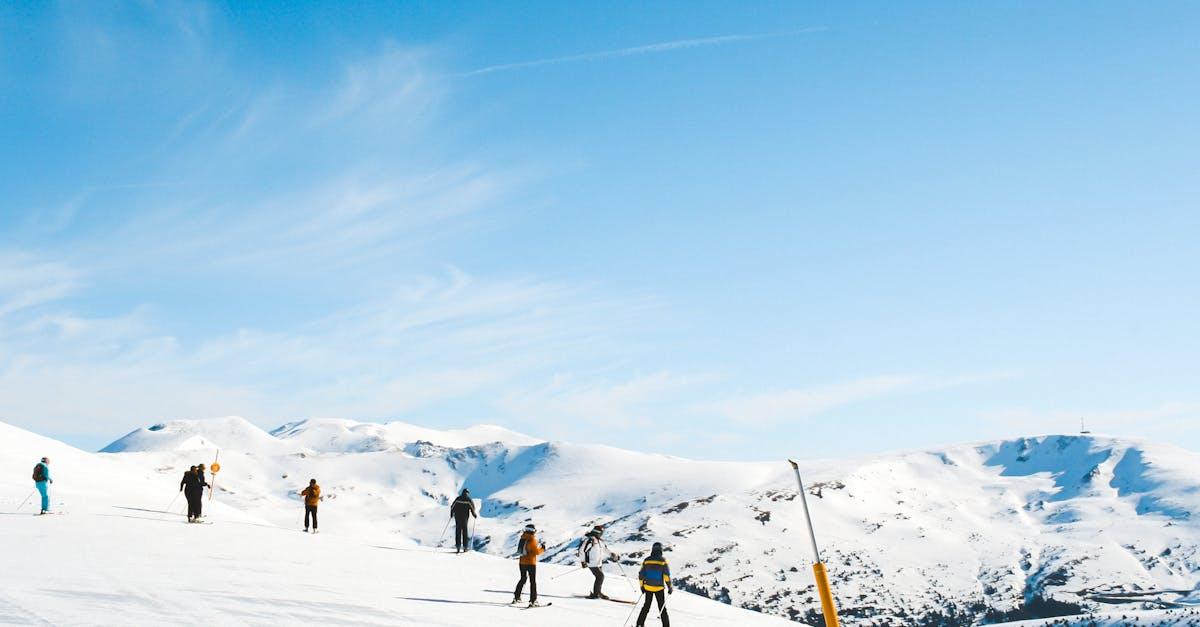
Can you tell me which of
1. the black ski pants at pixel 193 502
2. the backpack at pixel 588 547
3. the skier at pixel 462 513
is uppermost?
the black ski pants at pixel 193 502

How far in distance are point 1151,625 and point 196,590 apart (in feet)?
563

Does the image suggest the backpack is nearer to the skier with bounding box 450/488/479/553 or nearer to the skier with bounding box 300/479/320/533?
the skier with bounding box 450/488/479/553

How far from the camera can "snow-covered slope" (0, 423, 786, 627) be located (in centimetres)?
1736

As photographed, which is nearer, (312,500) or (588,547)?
(588,547)

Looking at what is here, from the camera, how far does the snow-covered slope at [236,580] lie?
17359mm

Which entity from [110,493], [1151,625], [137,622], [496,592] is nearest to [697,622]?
[496,592]

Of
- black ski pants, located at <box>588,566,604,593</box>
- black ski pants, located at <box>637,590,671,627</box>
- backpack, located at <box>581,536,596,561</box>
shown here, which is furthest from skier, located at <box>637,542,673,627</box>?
black ski pants, located at <box>588,566,604,593</box>

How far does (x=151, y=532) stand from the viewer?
3011 centimetres

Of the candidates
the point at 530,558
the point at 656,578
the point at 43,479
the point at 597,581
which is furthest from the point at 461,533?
the point at 43,479

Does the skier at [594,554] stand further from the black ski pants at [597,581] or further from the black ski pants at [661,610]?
the black ski pants at [661,610]

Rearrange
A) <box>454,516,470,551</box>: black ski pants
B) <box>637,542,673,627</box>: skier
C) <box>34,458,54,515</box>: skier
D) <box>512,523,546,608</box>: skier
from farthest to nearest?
<box>454,516,470,551</box>: black ski pants, <box>34,458,54,515</box>: skier, <box>512,523,546,608</box>: skier, <box>637,542,673,627</box>: skier

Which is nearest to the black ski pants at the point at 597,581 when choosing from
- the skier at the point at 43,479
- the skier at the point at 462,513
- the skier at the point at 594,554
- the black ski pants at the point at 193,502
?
the skier at the point at 594,554

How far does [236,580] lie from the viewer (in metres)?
21.8

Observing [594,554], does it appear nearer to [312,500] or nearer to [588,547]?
[588,547]
